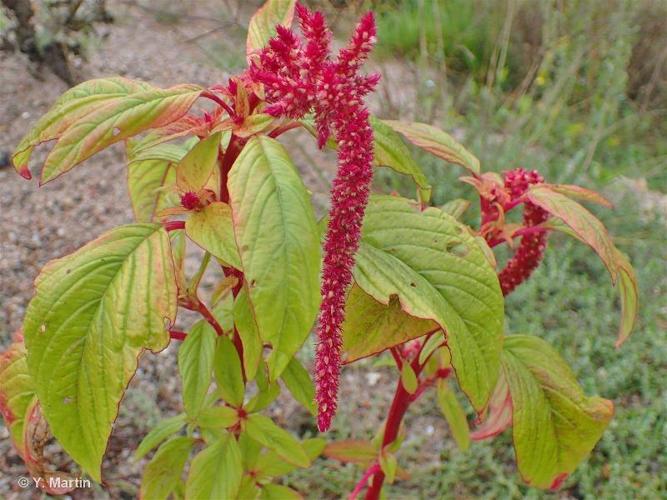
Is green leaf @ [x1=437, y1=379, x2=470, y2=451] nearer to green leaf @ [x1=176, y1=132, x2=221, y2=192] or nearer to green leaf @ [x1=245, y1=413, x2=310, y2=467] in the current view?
green leaf @ [x1=245, y1=413, x2=310, y2=467]

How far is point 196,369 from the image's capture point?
1.00 meters

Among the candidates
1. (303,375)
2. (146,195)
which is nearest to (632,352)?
(303,375)

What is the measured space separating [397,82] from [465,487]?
2338 mm

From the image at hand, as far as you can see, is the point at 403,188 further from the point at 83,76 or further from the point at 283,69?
the point at 283,69

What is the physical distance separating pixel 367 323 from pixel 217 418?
39 centimetres

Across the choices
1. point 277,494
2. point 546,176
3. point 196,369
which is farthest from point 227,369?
point 546,176

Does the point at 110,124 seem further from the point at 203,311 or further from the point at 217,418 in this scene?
the point at 217,418

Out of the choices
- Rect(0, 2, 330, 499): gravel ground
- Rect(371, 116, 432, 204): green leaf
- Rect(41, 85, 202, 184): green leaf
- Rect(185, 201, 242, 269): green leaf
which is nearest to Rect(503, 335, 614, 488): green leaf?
Rect(371, 116, 432, 204): green leaf

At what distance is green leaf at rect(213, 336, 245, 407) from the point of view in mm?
1054

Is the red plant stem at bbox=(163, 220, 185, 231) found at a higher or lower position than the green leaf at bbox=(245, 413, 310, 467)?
higher

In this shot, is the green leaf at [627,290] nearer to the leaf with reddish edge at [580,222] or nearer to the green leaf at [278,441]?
the leaf with reddish edge at [580,222]

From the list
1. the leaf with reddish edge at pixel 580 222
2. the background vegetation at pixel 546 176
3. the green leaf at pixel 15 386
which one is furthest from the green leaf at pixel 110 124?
the background vegetation at pixel 546 176

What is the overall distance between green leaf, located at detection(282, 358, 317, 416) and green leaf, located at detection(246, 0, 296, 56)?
455 mm

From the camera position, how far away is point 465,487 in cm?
174
